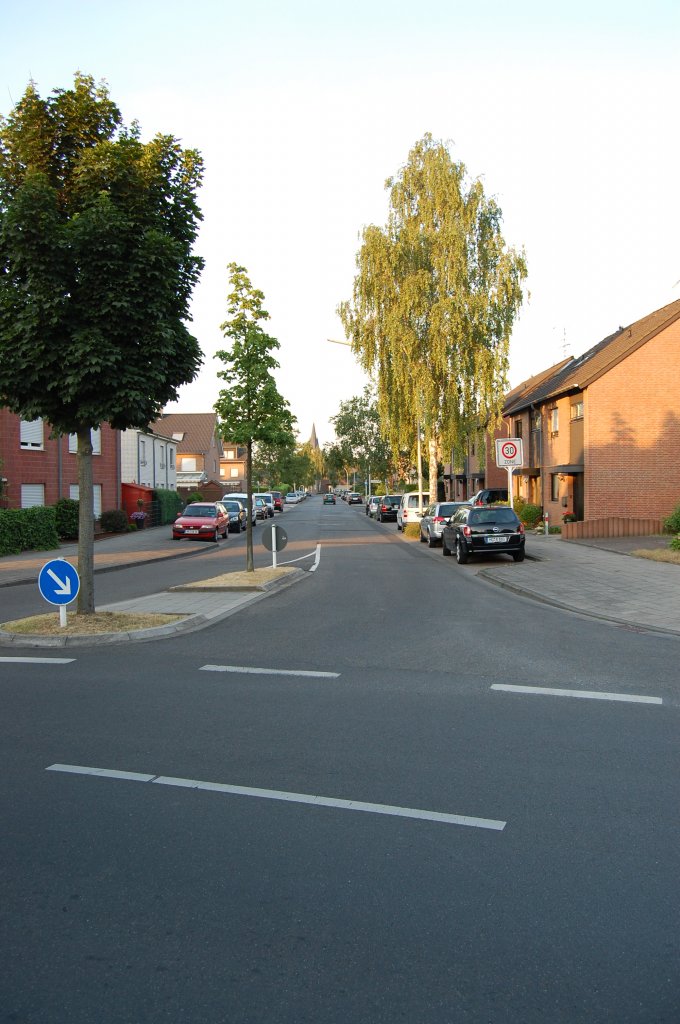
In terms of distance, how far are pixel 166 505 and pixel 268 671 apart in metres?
36.0

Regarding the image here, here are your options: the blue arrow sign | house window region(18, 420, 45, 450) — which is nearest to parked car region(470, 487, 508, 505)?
house window region(18, 420, 45, 450)

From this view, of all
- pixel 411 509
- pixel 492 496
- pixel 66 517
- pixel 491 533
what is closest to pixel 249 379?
pixel 491 533

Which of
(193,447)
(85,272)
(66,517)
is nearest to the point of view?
(85,272)

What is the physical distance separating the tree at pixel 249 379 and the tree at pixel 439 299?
14.8 m

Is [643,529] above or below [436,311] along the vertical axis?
below

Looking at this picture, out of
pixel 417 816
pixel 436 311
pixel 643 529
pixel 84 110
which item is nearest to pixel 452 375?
pixel 436 311

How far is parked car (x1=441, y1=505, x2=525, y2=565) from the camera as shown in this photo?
66.2ft

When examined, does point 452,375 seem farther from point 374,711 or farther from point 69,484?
point 374,711

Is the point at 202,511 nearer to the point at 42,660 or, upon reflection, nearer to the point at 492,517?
the point at 492,517

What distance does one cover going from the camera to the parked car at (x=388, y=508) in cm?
4988

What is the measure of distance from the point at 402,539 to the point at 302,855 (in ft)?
96.4

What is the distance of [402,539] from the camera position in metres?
33.0

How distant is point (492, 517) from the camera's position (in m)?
20.6

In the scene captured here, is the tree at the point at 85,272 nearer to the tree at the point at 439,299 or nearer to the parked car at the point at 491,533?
the parked car at the point at 491,533
